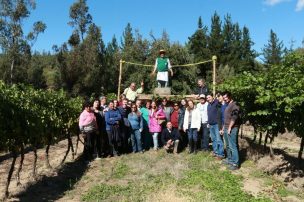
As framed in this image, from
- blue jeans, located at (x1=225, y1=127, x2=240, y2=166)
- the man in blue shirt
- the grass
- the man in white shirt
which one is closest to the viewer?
the grass

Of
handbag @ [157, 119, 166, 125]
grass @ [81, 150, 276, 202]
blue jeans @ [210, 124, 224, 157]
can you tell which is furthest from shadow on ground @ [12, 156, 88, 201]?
blue jeans @ [210, 124, 224, 157]

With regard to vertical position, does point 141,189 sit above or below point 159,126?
below

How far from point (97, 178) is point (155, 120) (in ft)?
10.1

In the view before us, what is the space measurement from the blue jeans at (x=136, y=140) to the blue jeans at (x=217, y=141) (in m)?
2.34

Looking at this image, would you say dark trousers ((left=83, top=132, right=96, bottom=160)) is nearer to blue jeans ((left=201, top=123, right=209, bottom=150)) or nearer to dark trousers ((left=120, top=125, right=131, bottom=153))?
dark trousers ((left=120, top=125, right=131, bottom=153))

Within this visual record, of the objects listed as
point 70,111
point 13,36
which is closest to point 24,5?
point 13,36

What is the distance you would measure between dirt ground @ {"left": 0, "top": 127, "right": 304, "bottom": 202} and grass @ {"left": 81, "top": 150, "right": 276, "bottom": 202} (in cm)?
12

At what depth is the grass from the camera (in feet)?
28.6

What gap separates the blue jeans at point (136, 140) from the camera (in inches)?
498

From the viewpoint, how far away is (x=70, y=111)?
13.3 metres

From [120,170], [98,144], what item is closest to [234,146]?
[120,170]

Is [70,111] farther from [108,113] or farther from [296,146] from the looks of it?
[296,146]

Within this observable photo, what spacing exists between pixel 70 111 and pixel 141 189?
4.94 m

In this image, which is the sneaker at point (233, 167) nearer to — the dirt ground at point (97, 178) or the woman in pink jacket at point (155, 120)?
the dirt ground at point (97, 178)
